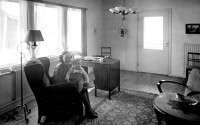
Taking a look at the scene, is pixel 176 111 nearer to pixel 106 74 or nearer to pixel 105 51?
pixel 106 74

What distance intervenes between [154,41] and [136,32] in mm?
Answer: 743

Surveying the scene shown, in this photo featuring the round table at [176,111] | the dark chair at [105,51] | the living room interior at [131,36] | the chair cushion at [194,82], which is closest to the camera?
the round table at [176,111]

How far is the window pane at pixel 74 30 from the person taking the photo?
5.83 metres

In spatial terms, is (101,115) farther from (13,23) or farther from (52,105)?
(13,23)

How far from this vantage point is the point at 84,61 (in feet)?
15.8

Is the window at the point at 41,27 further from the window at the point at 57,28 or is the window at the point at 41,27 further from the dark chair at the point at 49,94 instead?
the dark chair at the point at 49,94

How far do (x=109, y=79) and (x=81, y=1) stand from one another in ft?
9.83

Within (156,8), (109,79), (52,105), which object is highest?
(156,8)

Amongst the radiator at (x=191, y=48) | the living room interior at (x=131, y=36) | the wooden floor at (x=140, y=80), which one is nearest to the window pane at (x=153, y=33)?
the living room interior at (x=131, y=36)

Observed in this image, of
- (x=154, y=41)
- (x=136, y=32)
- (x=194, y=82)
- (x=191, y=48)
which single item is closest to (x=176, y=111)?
(x=194, y=82)

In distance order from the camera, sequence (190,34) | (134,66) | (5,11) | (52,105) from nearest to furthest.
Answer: (52,105)
(5,11)
(190,34)
(134,66)

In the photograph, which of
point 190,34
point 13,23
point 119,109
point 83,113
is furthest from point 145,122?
point 190,34

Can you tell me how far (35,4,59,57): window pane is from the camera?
4.72 m

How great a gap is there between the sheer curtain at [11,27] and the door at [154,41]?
13.9 feet
